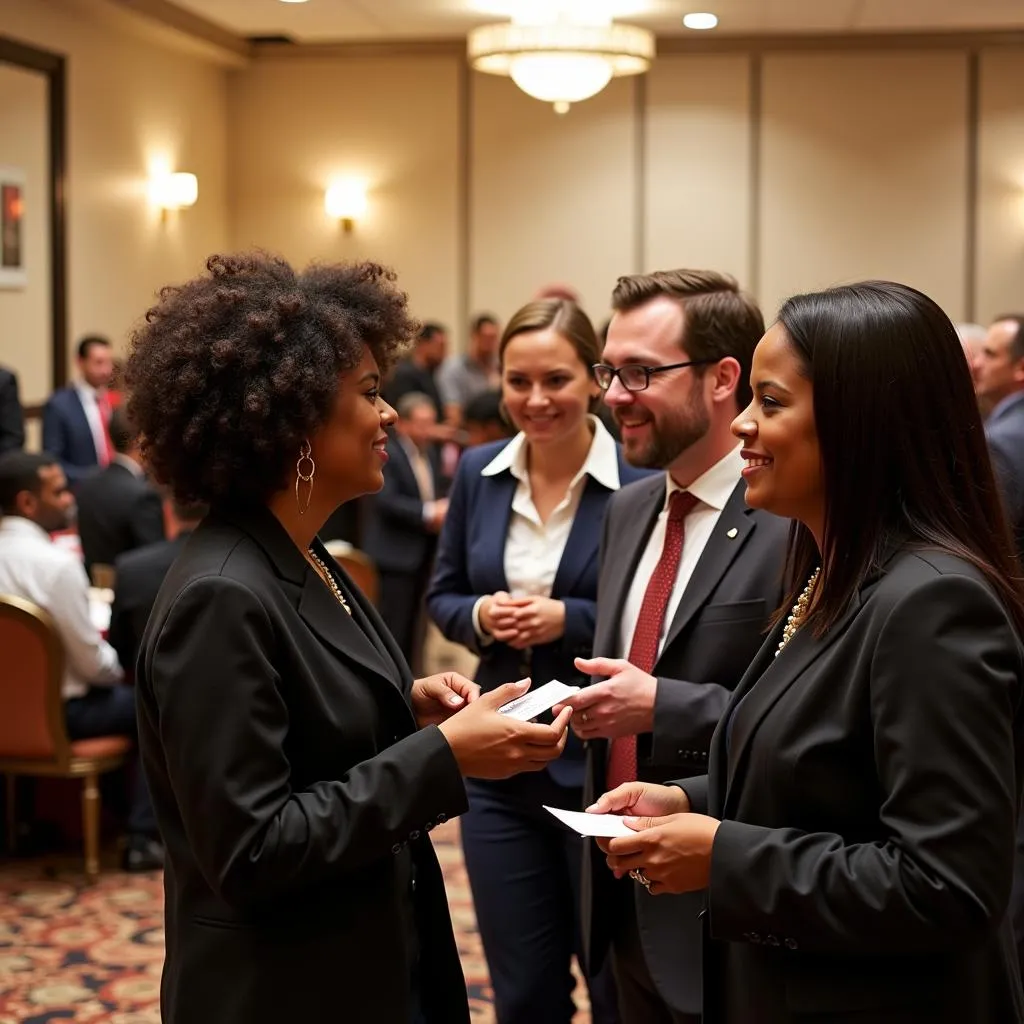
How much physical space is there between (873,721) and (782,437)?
374mm

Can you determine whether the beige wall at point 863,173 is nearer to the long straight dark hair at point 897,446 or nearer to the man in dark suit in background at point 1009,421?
the man in dark suit in background at point 1009,421

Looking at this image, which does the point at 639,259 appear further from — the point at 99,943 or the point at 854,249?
the point at 99,943

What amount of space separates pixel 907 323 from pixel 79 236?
9054 millimetres

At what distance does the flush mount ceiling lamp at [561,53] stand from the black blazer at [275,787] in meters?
7.88

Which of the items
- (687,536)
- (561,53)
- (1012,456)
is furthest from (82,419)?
(687,536)

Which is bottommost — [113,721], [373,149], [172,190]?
[113,721]

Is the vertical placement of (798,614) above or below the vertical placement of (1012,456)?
below

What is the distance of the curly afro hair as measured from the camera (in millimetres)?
1902

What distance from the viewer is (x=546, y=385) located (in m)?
3.25

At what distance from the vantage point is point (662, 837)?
177 centimetres

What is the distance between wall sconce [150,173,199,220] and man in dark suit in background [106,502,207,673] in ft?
21.6

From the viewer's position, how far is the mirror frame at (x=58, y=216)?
9516 millimetres

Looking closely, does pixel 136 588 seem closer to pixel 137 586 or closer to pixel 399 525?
pixel 137 586

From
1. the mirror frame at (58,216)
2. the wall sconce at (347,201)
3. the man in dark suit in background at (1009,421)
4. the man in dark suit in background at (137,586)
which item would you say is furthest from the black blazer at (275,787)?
the wall sconce at (347,201)
